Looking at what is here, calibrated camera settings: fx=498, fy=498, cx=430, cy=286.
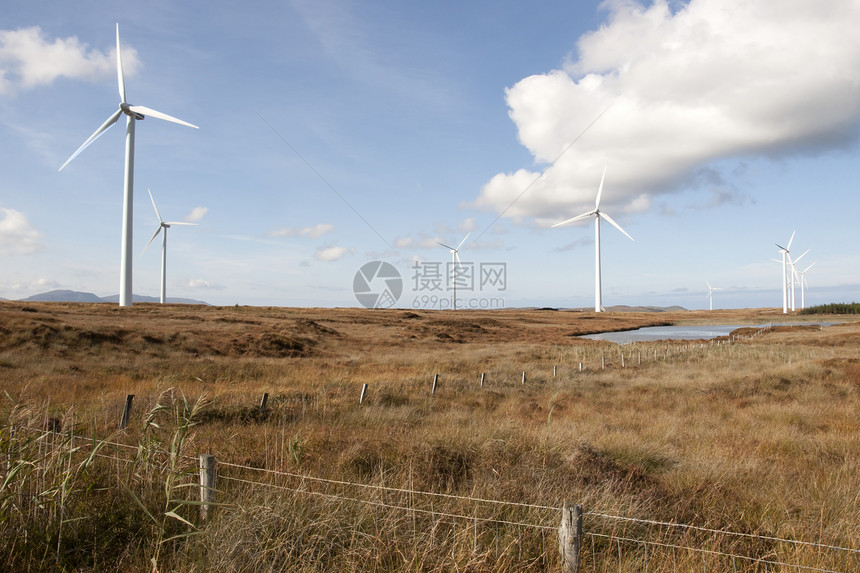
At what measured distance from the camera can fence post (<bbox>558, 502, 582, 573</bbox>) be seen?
436 cm

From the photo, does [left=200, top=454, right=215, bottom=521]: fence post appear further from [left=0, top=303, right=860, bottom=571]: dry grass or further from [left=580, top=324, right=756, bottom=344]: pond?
[left=580, top=324, right=756, bottom=344]: pond

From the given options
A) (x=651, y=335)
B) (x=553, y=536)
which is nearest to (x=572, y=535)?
(x=553, y=536)

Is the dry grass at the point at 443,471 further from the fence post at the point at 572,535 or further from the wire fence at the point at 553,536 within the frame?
the fence post at the point at 572,535

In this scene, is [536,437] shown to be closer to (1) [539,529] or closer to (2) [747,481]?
(2) [747,481]

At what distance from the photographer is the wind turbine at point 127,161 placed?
50188 mm

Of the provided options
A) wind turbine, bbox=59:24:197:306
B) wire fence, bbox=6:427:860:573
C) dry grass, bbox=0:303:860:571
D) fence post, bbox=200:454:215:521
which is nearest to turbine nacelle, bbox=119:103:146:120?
wind turbine, bbox=59:24:197:306

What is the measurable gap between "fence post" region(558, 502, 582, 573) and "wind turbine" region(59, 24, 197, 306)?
50981 mm

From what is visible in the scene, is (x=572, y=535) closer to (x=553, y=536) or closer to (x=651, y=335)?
(x=553, y=536)

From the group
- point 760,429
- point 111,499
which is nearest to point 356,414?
point 111,499

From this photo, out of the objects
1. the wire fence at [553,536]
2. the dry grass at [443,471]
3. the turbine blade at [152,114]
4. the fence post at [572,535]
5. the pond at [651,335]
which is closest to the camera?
the fence post at [572,535]

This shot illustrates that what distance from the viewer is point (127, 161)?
180 ft

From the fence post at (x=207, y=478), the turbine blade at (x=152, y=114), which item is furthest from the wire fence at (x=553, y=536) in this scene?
the turbine blade at (x=152, y=114)

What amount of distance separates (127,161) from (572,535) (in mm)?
63287

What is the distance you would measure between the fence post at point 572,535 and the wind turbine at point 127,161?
5098cm
